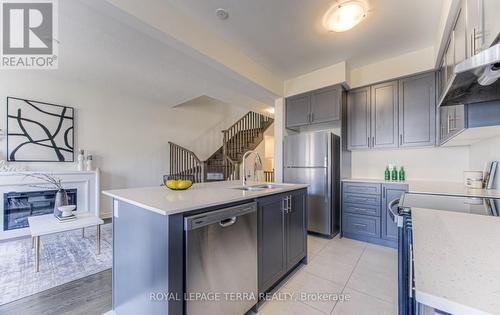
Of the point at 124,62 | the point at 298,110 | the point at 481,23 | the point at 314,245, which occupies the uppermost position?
the point at 124,62

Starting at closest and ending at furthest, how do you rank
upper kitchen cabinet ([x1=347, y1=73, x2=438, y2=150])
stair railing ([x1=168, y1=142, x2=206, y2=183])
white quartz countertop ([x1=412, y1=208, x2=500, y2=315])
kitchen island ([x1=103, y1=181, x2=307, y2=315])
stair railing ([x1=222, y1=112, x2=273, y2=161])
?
1. white quartz countertop ([x1=412, y1=208, x2=500, y2=315])
2. kitchen island ([x1=103, y1=181, x2=307, y2=315])
3. upper kitchen cabinet ([x1=347, y1=73, x2=438, y2=150])
4. stair railing ([x1=168, y1=142, x2=206, y2=183])
5. stair railing ([x1=222, y1=112, x2=273, y2=161])

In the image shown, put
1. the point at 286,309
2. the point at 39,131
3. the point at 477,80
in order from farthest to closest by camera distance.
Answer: the point at 39,131 → the point at 286,309 → the point at 477,80

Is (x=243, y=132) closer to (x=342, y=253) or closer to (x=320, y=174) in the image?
(x=320, y=174)

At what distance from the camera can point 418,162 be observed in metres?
3.09

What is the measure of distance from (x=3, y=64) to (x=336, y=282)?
5476mm

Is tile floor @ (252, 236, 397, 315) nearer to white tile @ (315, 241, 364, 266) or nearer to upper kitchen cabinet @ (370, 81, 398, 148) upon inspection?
white tile @ (315, 241, 364, 266)

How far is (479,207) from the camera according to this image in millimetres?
1411

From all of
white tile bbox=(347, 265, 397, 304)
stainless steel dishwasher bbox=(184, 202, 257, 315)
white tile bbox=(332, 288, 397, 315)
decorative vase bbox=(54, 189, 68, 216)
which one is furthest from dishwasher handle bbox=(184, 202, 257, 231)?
decorative vase bbox=(54, 189, 68, 216)

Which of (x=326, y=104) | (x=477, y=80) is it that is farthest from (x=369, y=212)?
(x=477, y=80)

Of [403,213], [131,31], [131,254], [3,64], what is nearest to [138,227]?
[131,254]

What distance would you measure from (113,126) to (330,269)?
4.80 m

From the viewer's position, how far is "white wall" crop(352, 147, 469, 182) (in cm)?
281

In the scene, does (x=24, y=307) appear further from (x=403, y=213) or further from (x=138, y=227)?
(x=403, y=213)

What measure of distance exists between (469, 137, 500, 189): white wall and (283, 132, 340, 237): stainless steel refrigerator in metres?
1.55
